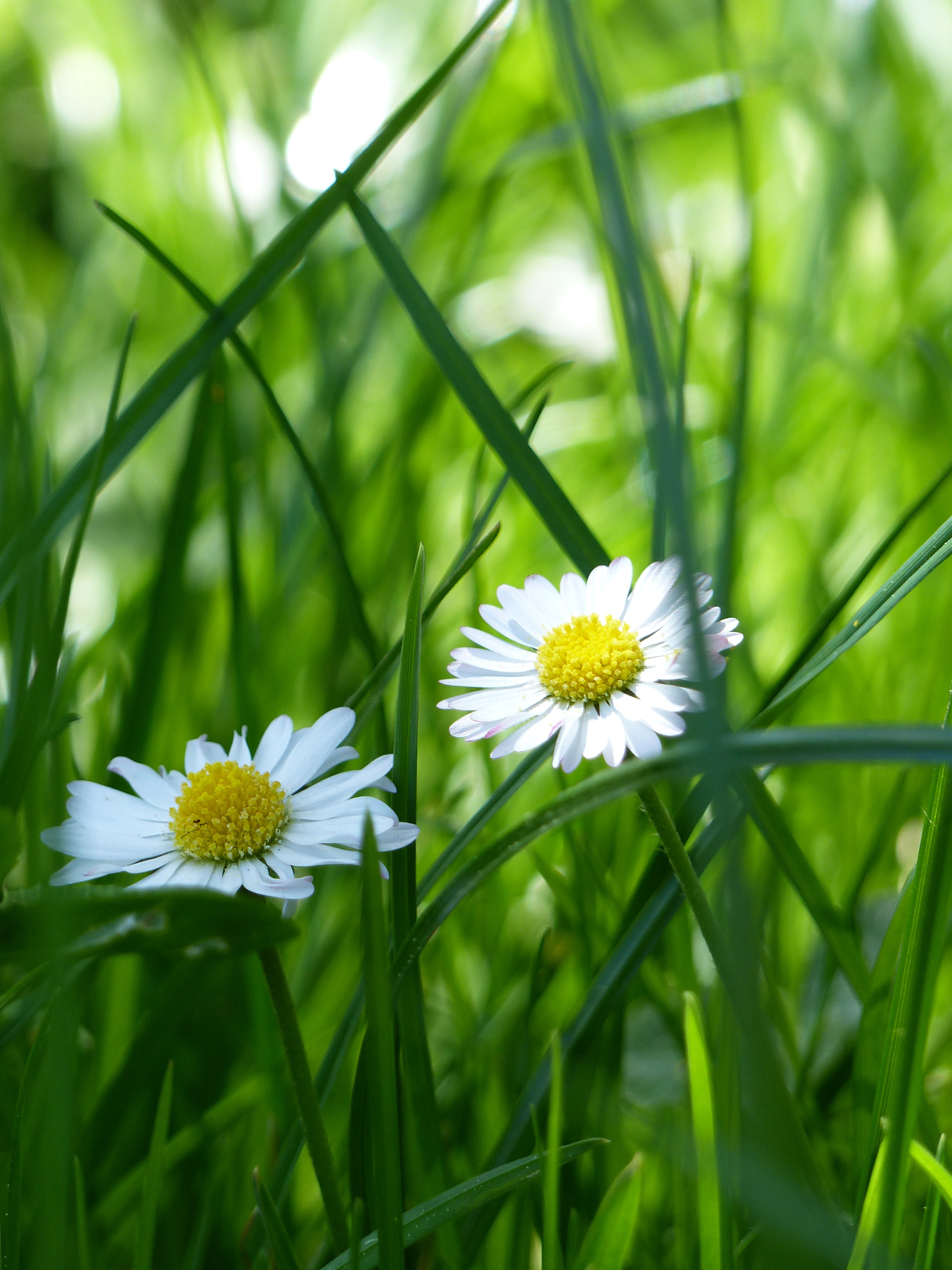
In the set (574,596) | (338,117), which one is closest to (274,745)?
(574,596)

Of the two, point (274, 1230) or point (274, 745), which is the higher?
point (274, 745)

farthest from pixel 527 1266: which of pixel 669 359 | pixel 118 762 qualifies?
pixel 669 359

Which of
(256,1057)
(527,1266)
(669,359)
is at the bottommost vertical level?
(527,1266)

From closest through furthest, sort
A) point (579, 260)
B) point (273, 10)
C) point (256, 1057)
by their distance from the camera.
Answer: point (256, 1057), point (579, 260), point (273, 10)

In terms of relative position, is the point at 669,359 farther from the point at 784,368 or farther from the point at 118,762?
the point at 784,368

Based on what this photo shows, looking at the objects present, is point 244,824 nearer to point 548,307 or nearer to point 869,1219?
point 869,1219

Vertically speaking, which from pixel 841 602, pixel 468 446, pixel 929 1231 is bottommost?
pixel 929 1231

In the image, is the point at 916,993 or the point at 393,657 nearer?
the point at 916,993
